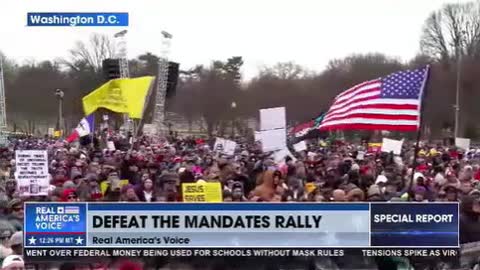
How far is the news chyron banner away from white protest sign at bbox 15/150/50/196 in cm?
282

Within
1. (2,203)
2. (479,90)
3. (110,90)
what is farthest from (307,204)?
(479,90)

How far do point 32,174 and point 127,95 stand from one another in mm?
5164

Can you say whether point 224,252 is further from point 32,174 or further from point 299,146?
point 299,146

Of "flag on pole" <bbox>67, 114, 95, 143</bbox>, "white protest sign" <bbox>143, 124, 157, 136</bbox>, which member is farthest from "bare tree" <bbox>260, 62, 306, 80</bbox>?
"flag on pole" <bbox>67, 114, 95, 143</bbox>

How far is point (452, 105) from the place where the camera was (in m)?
71.4

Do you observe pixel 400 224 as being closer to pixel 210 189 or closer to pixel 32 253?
pixel 210 189

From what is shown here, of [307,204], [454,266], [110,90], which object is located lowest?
[454,266]

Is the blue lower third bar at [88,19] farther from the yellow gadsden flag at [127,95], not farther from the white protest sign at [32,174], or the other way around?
the yellow gadsden flag at [127,95]

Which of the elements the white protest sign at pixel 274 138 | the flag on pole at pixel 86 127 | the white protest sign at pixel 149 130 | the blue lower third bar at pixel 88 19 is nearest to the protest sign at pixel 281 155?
the white protest sign at pixel 274 138

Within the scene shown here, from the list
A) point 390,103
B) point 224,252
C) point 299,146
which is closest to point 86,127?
point 299,146

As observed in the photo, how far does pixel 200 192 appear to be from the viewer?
12.5m

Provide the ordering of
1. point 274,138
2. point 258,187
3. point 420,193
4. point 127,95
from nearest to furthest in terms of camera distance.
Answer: point 420,193
point 258,187
point 274,138
point 127,95

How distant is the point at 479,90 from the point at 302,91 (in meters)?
17.5

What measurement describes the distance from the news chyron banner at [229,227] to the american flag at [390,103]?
6.52 ft
